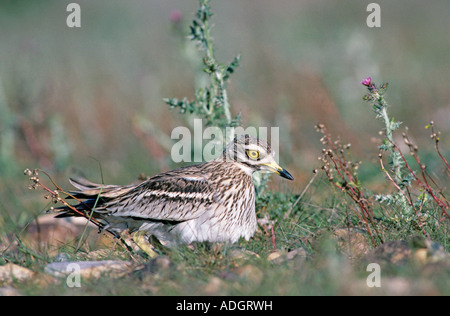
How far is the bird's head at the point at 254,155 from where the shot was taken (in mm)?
5344

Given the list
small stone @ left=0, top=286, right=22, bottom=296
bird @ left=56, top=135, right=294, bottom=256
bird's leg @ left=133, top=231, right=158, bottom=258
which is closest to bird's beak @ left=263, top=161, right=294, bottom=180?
bird @ left=56, top=135, right=294, bottom=256

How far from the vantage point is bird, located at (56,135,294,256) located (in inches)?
194

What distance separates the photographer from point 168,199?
5.01m

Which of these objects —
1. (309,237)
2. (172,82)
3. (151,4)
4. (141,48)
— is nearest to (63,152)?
(172,82)

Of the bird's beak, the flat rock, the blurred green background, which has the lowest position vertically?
the flat rock

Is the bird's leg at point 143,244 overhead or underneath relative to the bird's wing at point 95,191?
underneath

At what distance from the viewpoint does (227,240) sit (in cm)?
487

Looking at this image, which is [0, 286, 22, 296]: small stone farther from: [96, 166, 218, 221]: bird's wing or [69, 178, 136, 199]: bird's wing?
[69, 178, 136, 199]: bird's wing

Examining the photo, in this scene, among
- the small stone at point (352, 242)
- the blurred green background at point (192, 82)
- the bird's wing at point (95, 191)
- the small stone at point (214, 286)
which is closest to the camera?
the small stone at point (214, 286)

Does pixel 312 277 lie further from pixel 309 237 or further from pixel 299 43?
pixel 299 43

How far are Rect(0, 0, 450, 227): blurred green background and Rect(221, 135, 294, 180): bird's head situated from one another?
1.03 meters

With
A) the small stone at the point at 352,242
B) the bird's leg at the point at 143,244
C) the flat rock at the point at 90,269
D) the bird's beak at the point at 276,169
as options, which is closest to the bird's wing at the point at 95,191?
the bird's leg at the point at 143,244

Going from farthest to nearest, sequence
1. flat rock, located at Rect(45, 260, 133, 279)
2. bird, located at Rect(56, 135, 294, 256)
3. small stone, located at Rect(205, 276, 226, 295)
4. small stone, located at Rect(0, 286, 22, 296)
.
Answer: bird, located at Rect(56, 135, 294, 256) < flat rock, located at Rect(45, 260, 133, 279) < small stone, located at Rect(0, 286, 22, 296) < small stone, located at Rect(205, 276, 226, 295)

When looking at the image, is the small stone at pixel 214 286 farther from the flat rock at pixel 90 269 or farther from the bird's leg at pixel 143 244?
the bird's leg at pixel 143 244
